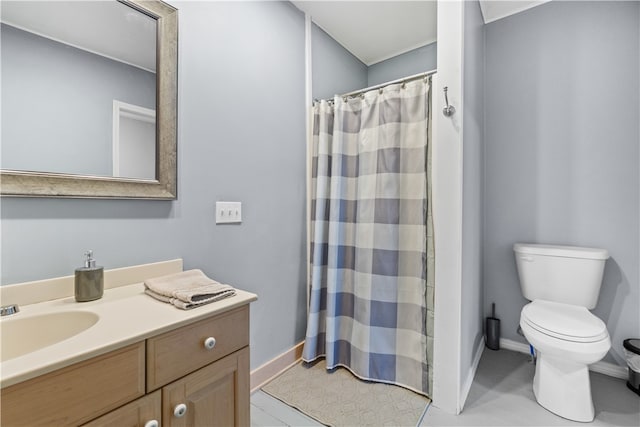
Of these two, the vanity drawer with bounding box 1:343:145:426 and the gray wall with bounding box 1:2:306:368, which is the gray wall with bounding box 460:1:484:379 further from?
the vanity drawer with bounding box 1:343:145:426

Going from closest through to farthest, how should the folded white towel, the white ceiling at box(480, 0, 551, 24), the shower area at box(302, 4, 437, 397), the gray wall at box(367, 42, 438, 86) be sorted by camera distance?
1. the folded white towel
2. the shower area at box(302, 4, 437, 397)
3. the white ceiling at box(480, 0, 551, 24)
4. the gray wall at box(367, 42, 438, 86)

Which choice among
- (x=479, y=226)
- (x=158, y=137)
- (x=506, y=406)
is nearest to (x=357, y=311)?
(x=506, y=406)

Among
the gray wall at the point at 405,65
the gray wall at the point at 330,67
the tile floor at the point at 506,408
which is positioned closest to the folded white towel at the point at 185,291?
the tile floor at the point at 506,408

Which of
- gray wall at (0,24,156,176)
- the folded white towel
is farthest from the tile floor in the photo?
gray wall at (0,24,156,176)

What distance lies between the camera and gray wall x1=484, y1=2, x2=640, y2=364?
5.84 feet

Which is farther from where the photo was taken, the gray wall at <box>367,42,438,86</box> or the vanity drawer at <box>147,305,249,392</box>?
the gray wall at <box>367,42,438,86</box>

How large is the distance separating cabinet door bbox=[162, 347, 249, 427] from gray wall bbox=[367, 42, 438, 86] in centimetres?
259

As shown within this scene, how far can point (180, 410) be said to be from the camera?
83 cm

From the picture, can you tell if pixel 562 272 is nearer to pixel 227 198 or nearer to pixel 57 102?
pixel 227 198

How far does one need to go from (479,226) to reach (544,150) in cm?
71

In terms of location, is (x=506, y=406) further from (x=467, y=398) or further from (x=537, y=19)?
(x=537, y=19)

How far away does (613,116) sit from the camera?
1816 millimetres

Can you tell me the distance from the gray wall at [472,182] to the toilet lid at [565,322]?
325mm

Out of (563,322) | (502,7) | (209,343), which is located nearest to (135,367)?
(209,343)
